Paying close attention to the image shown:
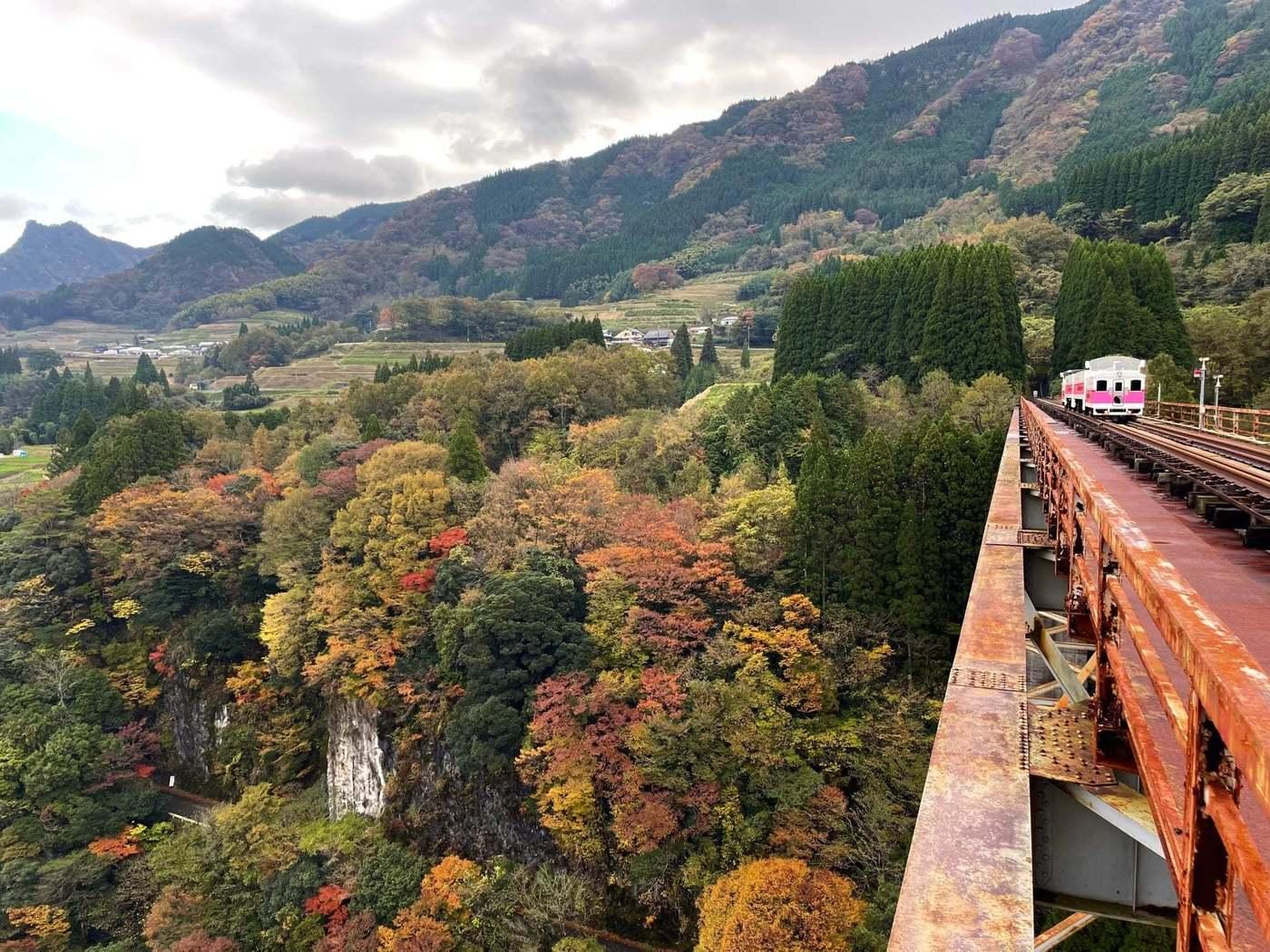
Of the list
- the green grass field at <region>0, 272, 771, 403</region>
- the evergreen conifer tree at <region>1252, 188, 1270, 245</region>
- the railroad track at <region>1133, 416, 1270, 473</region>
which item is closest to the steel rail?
the railroad track at <region>1133, 416, 1270, 473</region>

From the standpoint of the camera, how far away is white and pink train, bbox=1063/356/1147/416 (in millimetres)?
25297

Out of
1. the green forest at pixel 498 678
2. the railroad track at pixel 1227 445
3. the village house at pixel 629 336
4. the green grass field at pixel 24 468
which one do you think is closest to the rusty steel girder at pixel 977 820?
the railroad track at pixel 1227 445

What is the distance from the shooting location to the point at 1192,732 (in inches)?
78.5

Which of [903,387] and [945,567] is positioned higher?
[903,387]

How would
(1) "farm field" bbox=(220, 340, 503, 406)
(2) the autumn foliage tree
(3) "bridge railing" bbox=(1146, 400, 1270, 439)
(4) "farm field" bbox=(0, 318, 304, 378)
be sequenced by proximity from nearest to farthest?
(2) the autumn foliage tree, (3) "bridge railing" bbox=(1146, 400, 1270, 439), (1) "farm field" bbox=(220, 340, 503, 406), (4) "farm field" bbox=(0, 318, 304, 378)

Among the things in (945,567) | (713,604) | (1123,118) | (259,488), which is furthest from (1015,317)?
(1123,118)

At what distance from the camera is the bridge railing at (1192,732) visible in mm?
1647

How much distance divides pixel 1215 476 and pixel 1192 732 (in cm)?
730

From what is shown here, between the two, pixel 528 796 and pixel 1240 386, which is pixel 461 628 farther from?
pixel 1240 386

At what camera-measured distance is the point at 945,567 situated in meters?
23.9

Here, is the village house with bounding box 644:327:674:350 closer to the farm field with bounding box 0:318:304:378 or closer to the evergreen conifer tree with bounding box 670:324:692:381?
the evergreen conifer tree with bounding box 670:324:692:381

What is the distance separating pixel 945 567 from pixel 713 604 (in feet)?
25.6

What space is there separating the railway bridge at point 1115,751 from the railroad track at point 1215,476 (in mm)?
39

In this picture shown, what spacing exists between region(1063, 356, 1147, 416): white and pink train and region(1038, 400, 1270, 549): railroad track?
430 inches
